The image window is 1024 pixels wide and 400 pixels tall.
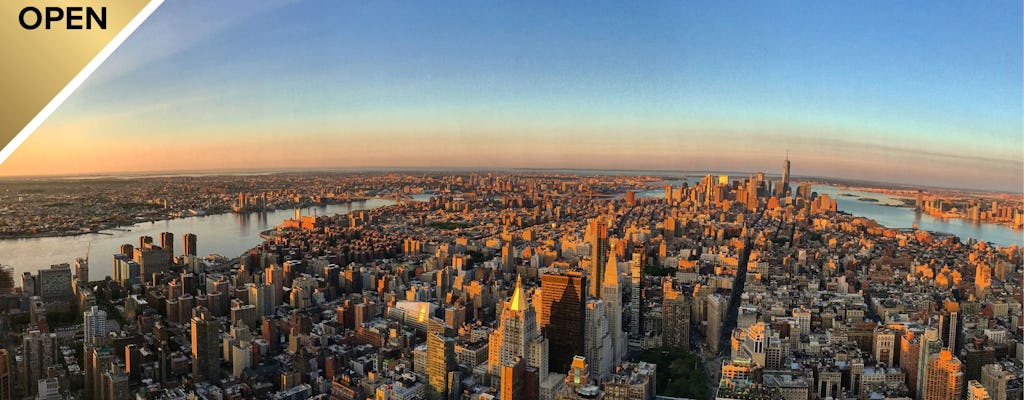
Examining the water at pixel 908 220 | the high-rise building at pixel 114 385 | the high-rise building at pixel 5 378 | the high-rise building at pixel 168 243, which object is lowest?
the high-rise building at pixel 114 385

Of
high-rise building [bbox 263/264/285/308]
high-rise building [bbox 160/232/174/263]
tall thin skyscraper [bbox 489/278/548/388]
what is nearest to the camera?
tall thin skyscraper [bbox 489/278/548/388]

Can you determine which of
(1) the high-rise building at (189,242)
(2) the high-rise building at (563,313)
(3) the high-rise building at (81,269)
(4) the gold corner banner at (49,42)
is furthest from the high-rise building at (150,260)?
→ (2) the high-rise building at (563,313)

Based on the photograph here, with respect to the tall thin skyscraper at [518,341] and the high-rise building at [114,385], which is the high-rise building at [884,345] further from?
the high-rise building at [114,385]

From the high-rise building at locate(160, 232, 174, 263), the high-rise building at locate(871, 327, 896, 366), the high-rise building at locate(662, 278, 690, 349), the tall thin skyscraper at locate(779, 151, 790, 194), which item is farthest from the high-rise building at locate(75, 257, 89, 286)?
the high-rise building at locate(871, 327, 896, 366)

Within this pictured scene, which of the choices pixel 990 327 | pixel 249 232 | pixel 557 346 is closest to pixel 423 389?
pixel 557 346

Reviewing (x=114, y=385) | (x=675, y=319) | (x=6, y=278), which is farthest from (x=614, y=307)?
(x=6, y=278)

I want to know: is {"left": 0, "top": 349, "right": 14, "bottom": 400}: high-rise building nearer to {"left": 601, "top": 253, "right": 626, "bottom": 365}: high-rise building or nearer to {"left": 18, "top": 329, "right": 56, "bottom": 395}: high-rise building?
{"left": 18, "top": 329, "right": 56, "bottom": 395}: high-rise building
